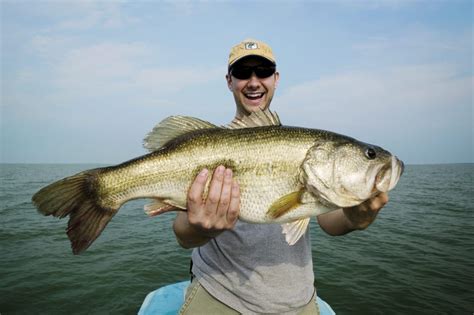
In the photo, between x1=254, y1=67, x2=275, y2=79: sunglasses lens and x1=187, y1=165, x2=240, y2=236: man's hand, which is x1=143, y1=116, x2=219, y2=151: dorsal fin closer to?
x1=187, y1=165, x2=240, y2=236: man's hand

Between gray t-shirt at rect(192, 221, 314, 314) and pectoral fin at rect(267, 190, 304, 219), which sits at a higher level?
pectoral fin at rect(267, 190, 304, 219)

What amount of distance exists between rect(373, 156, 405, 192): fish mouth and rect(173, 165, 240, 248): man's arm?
122cm

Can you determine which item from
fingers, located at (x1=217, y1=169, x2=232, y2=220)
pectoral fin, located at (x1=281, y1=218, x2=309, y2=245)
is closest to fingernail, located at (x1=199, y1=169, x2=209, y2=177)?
fingers, located at (x1=217, y1=169, x2=232, y2=220)

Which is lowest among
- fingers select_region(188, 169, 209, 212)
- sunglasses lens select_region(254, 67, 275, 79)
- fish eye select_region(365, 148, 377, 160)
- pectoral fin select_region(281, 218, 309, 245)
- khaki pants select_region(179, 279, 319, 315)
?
khaki pants select_region(179, 279, 319, 315)

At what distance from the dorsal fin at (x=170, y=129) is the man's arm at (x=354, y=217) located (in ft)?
5.15

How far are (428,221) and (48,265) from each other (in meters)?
18.8

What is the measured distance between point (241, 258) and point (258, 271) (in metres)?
0.21

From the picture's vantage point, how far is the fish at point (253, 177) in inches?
109

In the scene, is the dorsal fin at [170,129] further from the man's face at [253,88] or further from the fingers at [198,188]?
the man's face at [253,88]

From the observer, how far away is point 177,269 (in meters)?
11.0

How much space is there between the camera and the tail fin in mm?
2705

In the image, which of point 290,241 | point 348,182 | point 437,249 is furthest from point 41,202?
point 437,249

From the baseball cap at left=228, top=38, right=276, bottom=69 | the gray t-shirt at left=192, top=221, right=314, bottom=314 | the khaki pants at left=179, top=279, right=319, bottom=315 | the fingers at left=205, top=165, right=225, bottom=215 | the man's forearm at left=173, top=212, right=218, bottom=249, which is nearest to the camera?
the fingers at left=205, top=165, right=225, bottom=215

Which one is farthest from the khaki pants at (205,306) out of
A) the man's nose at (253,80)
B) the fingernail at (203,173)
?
the man's nose at (253,80)
